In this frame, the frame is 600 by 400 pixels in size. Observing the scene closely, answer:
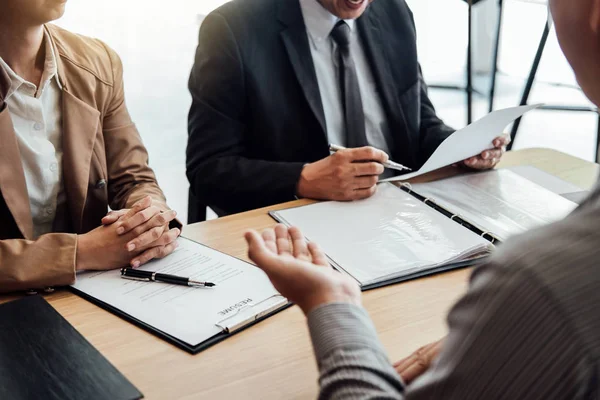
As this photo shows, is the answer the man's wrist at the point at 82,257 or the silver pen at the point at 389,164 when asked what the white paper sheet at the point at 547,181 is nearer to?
the silver pen at the point at 389,164

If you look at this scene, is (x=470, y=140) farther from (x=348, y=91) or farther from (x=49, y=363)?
(x=49, y=363)

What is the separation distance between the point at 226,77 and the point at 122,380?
96 cm

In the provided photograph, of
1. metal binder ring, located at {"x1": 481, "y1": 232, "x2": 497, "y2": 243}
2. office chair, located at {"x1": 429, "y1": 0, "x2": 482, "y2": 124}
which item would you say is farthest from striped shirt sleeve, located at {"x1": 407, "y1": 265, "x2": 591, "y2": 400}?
office chair, located at {"x1": 429, "y1": 0, "x2": 482, "y2": 124}

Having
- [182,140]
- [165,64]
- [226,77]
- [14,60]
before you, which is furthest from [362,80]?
[165,64]

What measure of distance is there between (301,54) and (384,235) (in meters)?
0.66

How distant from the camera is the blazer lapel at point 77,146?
4.66 ft

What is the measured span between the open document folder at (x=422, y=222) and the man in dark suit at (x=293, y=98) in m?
0.11

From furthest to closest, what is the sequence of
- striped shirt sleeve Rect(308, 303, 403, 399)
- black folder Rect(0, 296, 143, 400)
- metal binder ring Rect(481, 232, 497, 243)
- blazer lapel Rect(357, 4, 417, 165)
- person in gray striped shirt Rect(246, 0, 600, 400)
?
blazer lapel Rect(357, 4, 417, 165), metal binder ring Rect(481, 232, 497, 243), black folder Rect(0, 296, 143, 400), striped shirt sleeve Rect(308, 303, 403, 399), person in gray striped shirt Rect(246, 0, 600, 400)

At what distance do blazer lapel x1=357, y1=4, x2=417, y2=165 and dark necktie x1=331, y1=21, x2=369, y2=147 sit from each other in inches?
3.5

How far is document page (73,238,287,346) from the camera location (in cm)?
100

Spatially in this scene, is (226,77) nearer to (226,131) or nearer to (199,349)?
(226,131)

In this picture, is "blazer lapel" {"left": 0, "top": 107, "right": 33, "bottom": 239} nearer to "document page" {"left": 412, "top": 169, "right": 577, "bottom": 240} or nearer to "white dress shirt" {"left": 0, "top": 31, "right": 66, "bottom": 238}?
"white dress shirt" {"left": 0, "top": 31, "right": 66, "bottom": 238}

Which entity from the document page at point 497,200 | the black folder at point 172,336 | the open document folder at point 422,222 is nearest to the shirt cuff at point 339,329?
the black folder at point 172,336

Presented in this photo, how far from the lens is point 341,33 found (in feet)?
5.86
